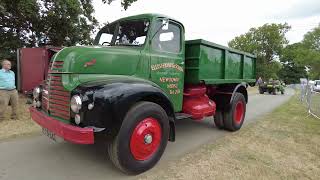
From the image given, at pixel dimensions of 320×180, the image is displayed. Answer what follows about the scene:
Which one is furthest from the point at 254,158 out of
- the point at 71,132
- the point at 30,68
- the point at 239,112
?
the point at 30,68

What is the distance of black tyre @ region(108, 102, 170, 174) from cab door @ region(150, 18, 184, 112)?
0.81 metres

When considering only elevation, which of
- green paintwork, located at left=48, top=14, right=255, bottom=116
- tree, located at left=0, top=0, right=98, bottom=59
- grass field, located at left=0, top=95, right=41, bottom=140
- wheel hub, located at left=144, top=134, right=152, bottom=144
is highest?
tree, located at left=0, top=0, right=98, bottom=59

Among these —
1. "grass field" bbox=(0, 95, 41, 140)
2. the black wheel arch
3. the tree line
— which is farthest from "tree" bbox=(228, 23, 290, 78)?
the black wheel arch

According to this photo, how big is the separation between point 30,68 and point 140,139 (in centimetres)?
876

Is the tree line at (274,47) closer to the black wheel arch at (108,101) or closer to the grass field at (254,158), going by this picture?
the grass field at (254,158)

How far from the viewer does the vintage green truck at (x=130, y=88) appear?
3680 mm

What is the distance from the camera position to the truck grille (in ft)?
12.9

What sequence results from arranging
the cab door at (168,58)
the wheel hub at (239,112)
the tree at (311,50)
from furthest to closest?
1. the tree at (311,50)
2. the wheel hub at (239,112)
3. the cab door at (168,58)

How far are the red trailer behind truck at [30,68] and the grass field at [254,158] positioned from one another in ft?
25.6

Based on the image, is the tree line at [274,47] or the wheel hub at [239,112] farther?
the tree line at [274,47]

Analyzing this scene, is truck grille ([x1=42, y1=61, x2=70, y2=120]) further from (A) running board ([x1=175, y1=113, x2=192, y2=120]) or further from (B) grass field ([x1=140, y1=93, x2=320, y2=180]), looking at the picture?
(A) running board ([x1=175, y1=113, x2=192, y2=120])

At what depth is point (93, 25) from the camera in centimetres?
1368

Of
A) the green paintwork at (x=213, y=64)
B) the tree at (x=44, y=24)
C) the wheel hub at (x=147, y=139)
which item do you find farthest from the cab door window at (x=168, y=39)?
the tree at (x=44, y=24)

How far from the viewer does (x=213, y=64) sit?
6168 mm
